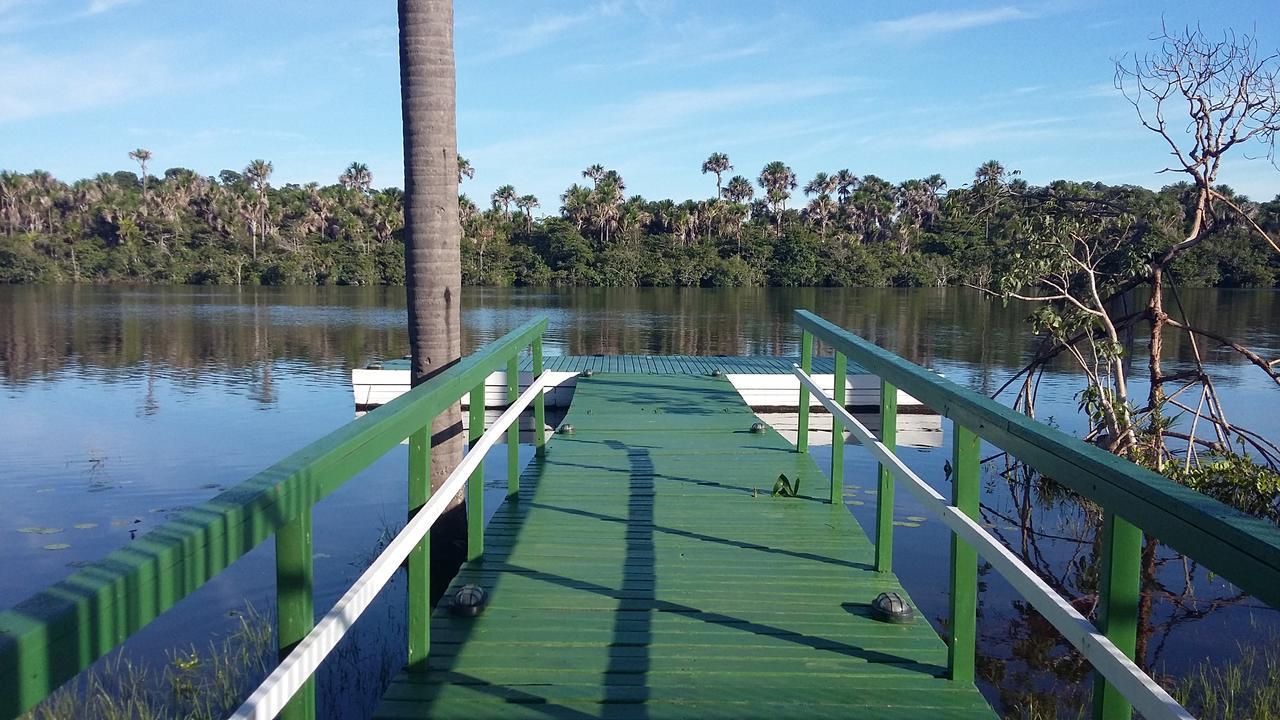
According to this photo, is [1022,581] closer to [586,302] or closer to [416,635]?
[416,635]

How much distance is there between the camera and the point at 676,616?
3.47m

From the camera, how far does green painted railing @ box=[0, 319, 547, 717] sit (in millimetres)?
1015

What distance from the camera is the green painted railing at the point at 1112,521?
4.22ft

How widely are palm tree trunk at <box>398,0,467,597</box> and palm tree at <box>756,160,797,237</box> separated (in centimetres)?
7148

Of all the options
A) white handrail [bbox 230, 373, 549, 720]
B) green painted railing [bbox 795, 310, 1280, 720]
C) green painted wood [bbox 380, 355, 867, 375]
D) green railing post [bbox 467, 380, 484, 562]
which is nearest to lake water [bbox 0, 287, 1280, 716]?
green railing post [bbox 467, 380, 484, 562]

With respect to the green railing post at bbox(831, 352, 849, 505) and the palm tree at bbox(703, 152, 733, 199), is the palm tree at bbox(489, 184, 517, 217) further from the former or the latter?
the green railing post at bbox(831, 352, 849, 505)

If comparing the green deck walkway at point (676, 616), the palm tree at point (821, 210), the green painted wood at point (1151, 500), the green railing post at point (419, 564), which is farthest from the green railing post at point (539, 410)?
the palm tree at point (821, 210)

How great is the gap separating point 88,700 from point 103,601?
4.41 meters

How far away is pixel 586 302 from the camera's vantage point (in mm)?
43906

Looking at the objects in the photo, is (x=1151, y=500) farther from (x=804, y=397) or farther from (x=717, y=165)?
(x=717, y=165)

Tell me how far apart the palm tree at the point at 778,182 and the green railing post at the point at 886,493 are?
73.0 metres

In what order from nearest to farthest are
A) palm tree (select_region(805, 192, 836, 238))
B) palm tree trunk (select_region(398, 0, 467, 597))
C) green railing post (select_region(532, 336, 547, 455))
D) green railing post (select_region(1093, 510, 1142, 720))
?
green railing post (select_region(1093, 510, 1142, 720)) < palm tree trunk (select_region(398, 0, 467, 597)) < green railing post (select_region(532, 336, 547, 455)) < palm tree (select_region(805, 192, 836, 238))

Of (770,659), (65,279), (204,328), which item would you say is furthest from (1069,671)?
(65,279)

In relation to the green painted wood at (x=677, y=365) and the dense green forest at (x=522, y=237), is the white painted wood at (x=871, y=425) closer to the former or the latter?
the green painted wood at (x=677, y=365)
